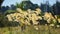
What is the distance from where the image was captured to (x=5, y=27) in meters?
1.06

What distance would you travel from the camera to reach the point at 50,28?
107 centimetres

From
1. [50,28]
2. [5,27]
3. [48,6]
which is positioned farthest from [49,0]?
[5,27]

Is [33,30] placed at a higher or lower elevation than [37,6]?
lower

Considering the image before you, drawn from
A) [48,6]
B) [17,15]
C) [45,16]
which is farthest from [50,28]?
[17,15]

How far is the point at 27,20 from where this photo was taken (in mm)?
1044

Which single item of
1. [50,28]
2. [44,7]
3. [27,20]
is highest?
[44,7]

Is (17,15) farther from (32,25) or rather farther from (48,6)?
(48,6)

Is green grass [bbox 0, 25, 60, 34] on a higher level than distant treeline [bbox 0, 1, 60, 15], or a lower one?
lower

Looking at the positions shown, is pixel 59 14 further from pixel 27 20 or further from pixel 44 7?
pixel 27 20

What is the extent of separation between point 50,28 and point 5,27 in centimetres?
47

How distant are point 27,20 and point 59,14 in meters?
0.35

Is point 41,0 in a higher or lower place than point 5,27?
higher

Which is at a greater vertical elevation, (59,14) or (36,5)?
(36,5)

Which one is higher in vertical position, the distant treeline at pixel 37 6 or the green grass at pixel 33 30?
the distant treeline at pixel 37 6
